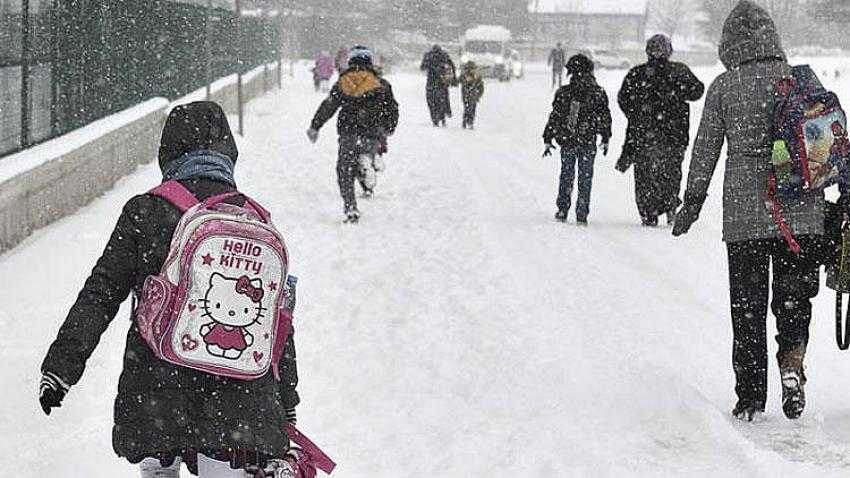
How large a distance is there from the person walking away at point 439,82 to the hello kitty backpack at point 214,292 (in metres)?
22.7

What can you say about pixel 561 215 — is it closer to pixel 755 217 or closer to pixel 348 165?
pixel 348 165

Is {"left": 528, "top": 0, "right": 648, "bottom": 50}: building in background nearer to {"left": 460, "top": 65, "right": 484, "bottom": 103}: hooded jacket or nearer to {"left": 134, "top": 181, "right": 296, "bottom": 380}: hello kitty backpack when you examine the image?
{"left": 460, "top": 65, "right": 484, "bottom": 103}: hooded jacket

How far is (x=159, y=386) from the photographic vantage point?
332 centimetres

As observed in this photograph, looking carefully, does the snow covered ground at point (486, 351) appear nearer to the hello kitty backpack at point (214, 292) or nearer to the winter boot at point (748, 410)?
the winter boot at point (748, 410)

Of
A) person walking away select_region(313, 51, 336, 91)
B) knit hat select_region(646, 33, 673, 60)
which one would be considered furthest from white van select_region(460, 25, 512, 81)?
knit hat select_region(646, 33, 673, 60)

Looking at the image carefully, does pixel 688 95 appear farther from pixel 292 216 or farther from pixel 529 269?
pixel 292 216

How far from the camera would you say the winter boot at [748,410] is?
6195 mm

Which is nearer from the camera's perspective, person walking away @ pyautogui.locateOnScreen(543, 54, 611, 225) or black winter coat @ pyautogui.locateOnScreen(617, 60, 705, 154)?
black winter coat @ pyautogui.locateOnScreen(617, 60, 705, 154)

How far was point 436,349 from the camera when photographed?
25.1 ft

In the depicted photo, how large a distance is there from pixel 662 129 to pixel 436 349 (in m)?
5.09

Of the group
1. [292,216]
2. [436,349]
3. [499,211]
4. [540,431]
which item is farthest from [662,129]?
[540,431]

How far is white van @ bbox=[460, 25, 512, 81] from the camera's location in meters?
50.4

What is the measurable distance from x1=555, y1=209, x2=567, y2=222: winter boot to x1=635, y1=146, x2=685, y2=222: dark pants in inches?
28.4

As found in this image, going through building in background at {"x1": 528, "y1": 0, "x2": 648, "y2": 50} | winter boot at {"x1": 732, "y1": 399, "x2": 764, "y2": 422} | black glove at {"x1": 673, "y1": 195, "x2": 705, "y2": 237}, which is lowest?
building in background at {"x1": 528, "y1": 0, "x2": 648, "y2": 50}
